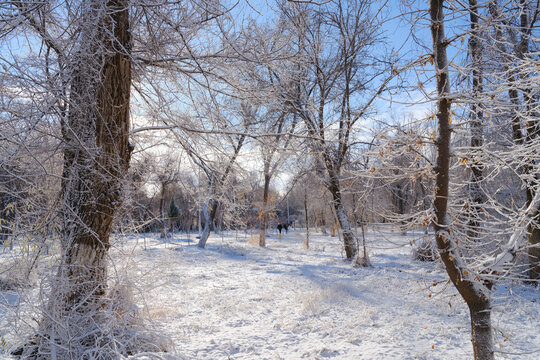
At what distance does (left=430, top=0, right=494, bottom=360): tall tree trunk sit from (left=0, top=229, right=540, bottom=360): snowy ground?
17 centimetres

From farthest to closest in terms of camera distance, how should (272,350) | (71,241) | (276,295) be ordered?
(276,295) < (272,350) < (71,241)

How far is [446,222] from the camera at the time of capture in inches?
112

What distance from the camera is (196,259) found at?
1265 cm

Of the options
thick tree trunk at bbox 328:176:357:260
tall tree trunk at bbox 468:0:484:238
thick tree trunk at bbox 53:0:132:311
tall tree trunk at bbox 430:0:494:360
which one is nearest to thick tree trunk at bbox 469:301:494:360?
tall tree trunk at bbox 430:0:494:360

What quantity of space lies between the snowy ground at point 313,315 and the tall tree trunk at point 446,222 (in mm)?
167

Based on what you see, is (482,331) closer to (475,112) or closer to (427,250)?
(427,250)

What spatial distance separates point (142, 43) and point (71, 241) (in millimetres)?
2567

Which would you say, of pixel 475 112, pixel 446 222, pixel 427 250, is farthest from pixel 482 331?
pixel 475 112

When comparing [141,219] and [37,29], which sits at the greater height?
[37,29]

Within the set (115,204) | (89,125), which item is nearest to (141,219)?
(115,204)

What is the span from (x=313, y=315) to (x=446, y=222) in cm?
338

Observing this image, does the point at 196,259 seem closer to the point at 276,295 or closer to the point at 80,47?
the point at 276,295

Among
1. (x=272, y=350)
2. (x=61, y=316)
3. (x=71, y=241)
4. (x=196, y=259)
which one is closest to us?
(x=61, y=316)

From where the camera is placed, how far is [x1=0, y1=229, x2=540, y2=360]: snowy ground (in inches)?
159
